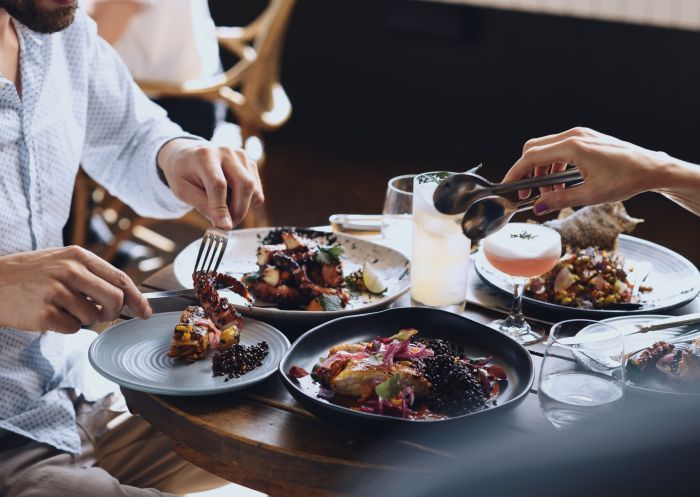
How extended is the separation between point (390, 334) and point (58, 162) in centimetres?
70

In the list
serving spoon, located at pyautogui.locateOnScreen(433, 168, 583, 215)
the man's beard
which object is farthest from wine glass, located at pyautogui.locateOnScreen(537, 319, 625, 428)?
the man's beard

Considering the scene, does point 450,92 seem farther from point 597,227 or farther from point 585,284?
point 585,284

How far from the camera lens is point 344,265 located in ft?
5.34

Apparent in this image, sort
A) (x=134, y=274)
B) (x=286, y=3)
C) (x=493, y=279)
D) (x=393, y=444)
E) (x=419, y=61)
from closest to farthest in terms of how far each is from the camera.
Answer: (x=393, y=444) → (x=493, y=279) → (x=286, y=3) → (x=134, y=274) → (x=419, y=61)

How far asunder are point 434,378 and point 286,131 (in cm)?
428

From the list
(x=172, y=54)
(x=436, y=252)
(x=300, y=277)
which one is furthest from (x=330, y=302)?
(x=172, y=54)

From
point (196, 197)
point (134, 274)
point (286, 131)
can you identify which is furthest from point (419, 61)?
point (196, 197)

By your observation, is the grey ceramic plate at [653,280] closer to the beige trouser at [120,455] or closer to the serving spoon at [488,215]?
the serving spoon at [488,215]

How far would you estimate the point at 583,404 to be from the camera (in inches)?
42.6

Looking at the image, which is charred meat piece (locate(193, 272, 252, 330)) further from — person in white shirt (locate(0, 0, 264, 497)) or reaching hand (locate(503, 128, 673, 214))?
reaching hand (locate(503, 128, 673, 214))

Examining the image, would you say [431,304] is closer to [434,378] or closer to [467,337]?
[467,337]

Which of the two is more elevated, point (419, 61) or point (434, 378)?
point (434, 378)

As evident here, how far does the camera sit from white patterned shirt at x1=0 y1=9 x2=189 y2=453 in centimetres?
146

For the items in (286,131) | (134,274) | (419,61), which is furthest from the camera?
(286,131)
